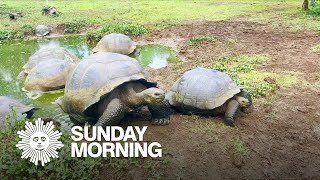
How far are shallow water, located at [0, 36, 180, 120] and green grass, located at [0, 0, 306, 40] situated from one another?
1.65 metres

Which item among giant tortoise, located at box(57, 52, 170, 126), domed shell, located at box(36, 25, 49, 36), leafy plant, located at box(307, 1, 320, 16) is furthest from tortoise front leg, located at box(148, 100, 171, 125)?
leafy plant, located at box(307, 1, 320, 16)

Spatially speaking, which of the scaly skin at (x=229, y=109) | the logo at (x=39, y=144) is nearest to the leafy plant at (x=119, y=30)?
the scaly skin at (x=229, y=109)

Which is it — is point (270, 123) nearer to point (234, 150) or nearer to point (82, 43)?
point (234, 150)

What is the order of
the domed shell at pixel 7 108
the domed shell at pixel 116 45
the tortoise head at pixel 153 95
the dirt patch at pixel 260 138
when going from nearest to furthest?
1. the dirt patch at pixel 260 138
2. the tortoise head at pixel 153 95
3. the domed shell at pixel 7 108
4. the domed shell at pixel 116 45

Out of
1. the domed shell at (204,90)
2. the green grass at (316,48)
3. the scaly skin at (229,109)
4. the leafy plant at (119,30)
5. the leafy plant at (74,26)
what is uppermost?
the domed shell at (204,90)

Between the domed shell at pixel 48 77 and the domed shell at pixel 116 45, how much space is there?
255 cm

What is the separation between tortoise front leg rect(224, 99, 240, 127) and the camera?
5090 millimetres

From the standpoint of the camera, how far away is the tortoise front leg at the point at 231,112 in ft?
16.7

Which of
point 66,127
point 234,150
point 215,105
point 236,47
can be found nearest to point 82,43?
point 236,47

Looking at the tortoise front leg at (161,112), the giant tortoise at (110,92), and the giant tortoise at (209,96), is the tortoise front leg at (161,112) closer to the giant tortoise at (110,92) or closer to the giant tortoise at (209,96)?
the giant tortoise at (110,92)

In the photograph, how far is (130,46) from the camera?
34.1ft

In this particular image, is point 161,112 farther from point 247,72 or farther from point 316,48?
point 316,48

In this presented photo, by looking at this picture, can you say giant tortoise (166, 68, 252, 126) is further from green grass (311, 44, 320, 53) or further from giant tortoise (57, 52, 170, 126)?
green grass (311, 44, 320, 53)

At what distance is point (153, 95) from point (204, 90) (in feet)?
2.78
